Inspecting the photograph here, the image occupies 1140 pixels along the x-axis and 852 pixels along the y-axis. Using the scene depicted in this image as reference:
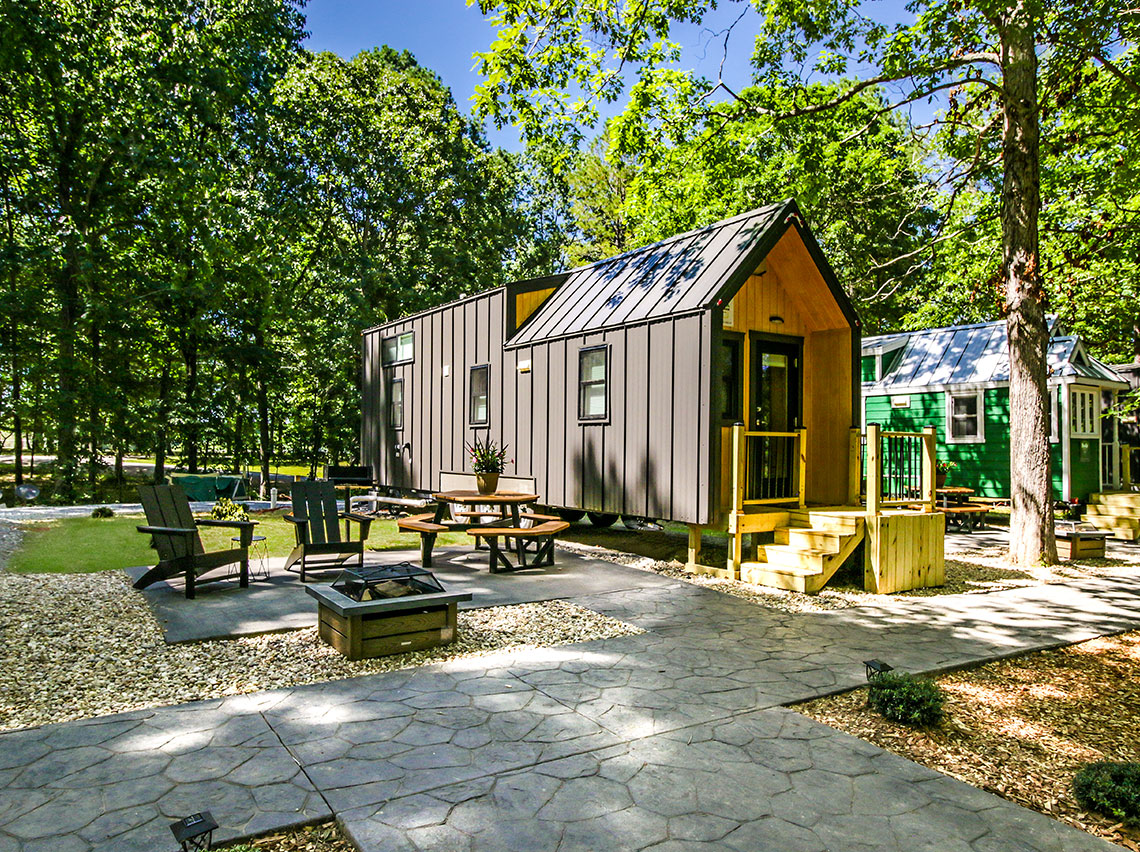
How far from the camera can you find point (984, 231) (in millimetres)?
14414

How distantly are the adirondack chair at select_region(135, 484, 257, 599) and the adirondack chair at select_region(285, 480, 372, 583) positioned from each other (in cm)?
55

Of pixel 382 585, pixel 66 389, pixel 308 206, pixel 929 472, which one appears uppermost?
pixel 308 206

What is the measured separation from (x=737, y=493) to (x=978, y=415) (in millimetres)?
10884

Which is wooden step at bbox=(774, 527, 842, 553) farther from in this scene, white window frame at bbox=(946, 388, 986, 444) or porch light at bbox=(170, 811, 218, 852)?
white window frame at bbox=(946, 388, 986, 444)

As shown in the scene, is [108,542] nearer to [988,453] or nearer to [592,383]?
[592,383]

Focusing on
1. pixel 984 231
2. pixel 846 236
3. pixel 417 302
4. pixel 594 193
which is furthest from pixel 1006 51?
pixel 594 193

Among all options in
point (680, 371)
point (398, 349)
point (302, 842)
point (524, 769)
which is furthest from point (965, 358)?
point (302, 842)

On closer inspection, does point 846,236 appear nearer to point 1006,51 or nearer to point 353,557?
point 1006,51

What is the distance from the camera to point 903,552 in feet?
25.0

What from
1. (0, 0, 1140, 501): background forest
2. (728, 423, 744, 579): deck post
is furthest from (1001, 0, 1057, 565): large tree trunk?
(728, 423, 744, 579): deck post

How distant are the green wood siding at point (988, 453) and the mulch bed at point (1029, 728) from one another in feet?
38.7

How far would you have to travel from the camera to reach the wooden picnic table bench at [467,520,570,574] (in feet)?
25.8

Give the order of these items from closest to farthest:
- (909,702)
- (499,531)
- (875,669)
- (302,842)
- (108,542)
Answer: (302,842)
(909,702)
(875,669)
(499,531)
(108,542)

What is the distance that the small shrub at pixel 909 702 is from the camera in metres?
3.71
